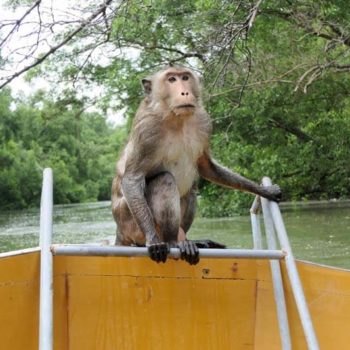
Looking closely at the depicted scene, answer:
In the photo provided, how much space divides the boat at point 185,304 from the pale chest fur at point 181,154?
61 cm

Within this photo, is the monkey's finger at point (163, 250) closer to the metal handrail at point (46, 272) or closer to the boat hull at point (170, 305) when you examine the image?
the boat hull at point (170, 305)

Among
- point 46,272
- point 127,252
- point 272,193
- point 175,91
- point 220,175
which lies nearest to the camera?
point 46,272

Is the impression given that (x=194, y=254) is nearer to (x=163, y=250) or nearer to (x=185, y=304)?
(x=163, y=250)

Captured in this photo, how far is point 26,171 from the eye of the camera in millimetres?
72250

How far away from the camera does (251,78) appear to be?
714 inches

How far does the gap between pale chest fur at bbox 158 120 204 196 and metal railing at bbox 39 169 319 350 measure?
0.80 m

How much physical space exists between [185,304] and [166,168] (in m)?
1.06

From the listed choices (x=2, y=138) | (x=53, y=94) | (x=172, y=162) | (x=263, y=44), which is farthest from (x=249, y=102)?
(x=2, y=138)

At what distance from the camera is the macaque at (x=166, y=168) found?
16.3ft

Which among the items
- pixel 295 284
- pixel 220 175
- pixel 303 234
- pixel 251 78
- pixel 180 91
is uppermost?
pixel 251 78

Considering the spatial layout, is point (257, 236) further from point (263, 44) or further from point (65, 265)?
point (263, 44)

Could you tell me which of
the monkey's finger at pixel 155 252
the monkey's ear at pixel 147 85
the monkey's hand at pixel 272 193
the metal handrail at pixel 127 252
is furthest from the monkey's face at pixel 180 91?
the metal handrail at pixel 127 252

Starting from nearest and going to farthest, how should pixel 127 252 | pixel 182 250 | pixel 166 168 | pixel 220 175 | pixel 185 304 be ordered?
1. pixel 127 252
2. pixel 182 250
3. pixel 185 304
4. pixel 166 168
5. pixel 220 175

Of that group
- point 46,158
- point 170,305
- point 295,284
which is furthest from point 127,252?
point 46,158
